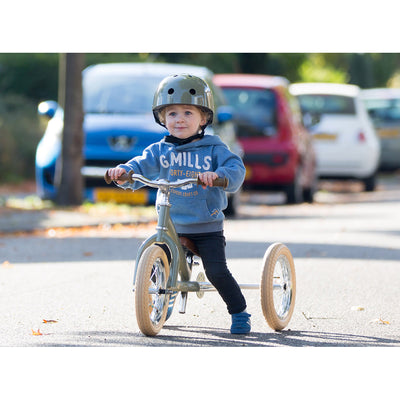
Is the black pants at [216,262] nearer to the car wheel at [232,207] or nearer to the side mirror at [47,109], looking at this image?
the car wheel at [232,207]

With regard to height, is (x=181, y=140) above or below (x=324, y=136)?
below

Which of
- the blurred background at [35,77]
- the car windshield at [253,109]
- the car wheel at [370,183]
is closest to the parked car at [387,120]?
the car wheel at [370,183]

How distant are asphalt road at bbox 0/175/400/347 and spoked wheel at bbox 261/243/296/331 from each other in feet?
0.32

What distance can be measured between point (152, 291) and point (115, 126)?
26.2 feet

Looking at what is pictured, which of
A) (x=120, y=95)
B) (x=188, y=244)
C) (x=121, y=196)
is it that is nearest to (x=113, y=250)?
(x=121, y=196)

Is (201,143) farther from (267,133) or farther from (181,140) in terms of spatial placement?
(267,133)

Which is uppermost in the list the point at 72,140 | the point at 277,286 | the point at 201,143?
the point at 72,140

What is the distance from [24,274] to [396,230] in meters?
5.22

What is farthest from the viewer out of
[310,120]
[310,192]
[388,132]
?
[388,132]

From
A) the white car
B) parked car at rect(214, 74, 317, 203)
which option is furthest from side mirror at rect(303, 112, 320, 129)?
parked car at rect(214, 74, 317, 203)

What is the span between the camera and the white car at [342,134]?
18047 mm

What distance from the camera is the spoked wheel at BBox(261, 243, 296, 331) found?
5273mm

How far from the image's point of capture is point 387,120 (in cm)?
2316

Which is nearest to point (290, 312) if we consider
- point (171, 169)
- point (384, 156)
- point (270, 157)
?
point (171, 169)
